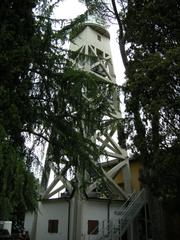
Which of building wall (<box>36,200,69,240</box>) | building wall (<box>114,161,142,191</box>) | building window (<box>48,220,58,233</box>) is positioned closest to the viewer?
building wall (<box>36,200,69,240</box>)

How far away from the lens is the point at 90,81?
8.73 metres

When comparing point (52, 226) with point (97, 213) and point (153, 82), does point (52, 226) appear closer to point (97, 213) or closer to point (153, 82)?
point (97, 213)

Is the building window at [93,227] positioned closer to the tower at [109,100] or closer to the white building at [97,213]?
the white building at [97,213]

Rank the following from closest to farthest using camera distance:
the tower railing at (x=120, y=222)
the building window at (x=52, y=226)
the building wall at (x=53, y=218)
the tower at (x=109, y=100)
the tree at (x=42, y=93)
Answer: the tree at (x=42, y=93), the tower at (x=109, y=100), the tower railing at (x=120, y=222), the building wall at (x=53, y=218), the building window at (x=52, y=226)

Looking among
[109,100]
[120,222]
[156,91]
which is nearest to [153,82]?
[156,91]

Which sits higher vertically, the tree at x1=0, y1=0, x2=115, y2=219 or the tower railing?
the tree at x1=0, y1=0, x2=115, y2=219

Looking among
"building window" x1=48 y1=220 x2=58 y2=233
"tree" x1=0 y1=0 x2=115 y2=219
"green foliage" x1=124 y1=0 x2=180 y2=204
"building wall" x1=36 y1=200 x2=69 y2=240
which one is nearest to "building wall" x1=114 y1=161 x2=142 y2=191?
"building wall" x1=36 y1=200 x2=69 y2=240

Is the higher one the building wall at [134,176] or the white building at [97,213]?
the building wall at [134,176]

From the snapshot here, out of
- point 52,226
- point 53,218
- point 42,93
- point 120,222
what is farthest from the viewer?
point 53,218

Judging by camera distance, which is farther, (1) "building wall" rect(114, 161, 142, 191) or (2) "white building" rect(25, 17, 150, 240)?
(1) "building wall" rect(114, 161, 142, 191)

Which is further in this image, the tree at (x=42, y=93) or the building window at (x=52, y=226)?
the building window at (x=52, y=226)

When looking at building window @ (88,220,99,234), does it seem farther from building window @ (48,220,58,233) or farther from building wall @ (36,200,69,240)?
building window @ (48,220,58,233)

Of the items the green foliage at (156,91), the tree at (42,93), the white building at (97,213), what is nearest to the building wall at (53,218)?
the white building at (97,213)

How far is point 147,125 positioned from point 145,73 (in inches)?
85.0
